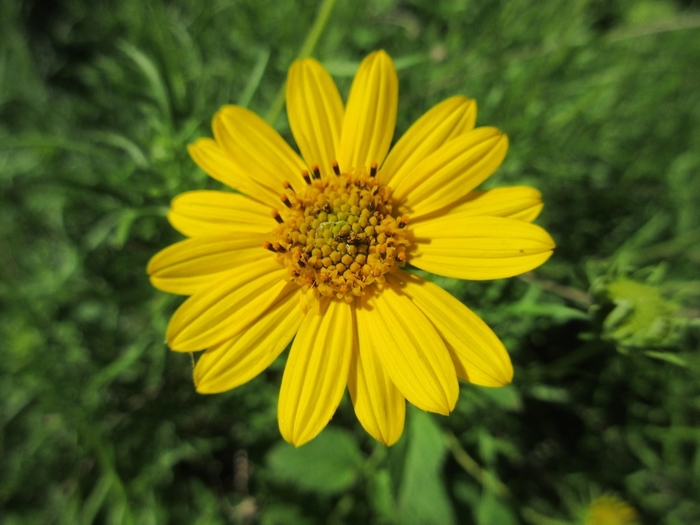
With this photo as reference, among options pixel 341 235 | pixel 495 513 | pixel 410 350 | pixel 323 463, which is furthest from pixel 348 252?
pixel 495 513

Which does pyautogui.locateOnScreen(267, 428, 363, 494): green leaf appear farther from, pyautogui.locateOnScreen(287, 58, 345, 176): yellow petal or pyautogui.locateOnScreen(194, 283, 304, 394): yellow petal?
pyautogui.locateOnScreen(287, 58, 345, 176): yellow petal

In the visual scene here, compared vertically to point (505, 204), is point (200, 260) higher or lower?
lower

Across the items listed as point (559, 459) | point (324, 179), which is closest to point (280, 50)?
point (324, 179)

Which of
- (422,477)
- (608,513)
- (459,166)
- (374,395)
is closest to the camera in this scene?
(374,395)

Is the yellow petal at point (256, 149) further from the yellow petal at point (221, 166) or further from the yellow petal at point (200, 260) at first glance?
the yellow petal at point (200, 260)

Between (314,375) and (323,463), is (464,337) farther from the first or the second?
(323,463)

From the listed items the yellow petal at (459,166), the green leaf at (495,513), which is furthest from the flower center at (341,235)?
the green leaf at (495,513)

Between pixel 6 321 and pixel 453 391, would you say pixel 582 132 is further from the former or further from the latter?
pixel 6 321
